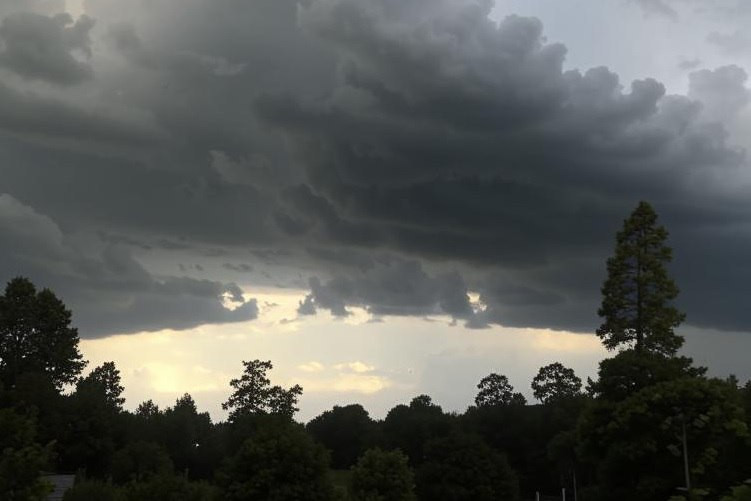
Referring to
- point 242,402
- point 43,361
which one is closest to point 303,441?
point 242,402

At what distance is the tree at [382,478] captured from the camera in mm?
57781

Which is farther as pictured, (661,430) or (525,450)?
(525,450)

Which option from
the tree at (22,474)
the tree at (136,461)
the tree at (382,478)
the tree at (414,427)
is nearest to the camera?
the tree at (22,474)

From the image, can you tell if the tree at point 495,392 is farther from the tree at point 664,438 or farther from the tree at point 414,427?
the tree at point 664,438

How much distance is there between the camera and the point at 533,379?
5138 inches

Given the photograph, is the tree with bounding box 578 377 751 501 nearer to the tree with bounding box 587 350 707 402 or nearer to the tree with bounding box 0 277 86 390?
the tree with bounding box 587 350 707 402

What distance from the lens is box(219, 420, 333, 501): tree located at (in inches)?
1971

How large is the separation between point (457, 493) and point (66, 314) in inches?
2376

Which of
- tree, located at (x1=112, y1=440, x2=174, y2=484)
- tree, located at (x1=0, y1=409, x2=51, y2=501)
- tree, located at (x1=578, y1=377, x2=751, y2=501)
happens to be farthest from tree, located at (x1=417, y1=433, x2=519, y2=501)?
tree, located at (x1=0, y1=409, x2=51, y2=501)

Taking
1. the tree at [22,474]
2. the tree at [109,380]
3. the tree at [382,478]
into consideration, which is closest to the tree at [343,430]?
the tree at [109,380]

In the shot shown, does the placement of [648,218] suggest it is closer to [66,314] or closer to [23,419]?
[23,419]

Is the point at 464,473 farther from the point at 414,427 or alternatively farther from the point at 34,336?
the point at 34,336

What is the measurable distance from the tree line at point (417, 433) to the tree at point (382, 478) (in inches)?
4.4

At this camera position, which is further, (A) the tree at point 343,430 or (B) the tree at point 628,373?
(A) the tree at point 343,430
